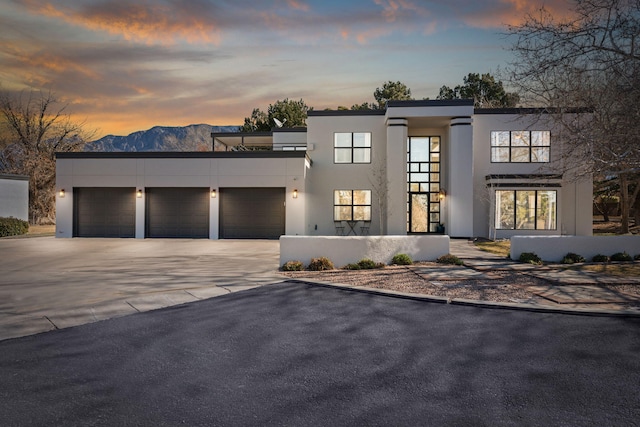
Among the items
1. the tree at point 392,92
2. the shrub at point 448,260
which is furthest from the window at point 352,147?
the tree at point 392,92

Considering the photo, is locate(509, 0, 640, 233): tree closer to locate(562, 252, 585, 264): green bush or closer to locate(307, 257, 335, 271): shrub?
locate(562, 252, 585, 264): green bush

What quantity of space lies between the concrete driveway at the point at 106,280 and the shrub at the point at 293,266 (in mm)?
395

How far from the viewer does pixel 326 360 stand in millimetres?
4621

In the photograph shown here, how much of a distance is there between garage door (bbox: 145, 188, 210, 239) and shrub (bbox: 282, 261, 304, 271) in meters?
12.1

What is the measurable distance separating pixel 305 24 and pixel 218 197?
31.4ft

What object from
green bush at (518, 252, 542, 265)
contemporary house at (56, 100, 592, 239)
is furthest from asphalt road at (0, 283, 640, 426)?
contemporary house at (56, 100, 592, 239)

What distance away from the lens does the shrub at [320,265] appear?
11102 millimetres

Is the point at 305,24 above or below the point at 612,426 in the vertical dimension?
above

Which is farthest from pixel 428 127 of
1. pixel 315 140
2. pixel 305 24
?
pixel 305 24

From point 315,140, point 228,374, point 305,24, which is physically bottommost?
point 228,374

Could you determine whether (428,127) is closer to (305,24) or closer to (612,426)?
(305,24)

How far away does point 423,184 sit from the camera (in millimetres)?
24875

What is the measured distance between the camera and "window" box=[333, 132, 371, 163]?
24078mm

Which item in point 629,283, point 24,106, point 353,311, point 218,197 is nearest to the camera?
point 353,311
